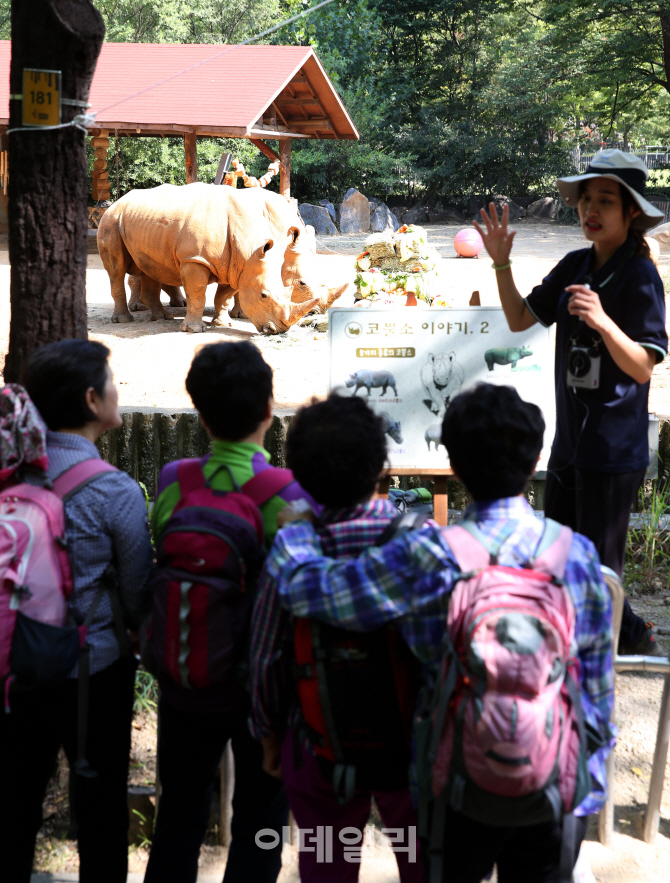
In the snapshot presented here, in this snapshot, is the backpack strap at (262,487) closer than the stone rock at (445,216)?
Yes

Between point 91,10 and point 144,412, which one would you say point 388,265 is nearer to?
point 144,412

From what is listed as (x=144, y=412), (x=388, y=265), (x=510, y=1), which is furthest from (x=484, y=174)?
(x=144, y=412)

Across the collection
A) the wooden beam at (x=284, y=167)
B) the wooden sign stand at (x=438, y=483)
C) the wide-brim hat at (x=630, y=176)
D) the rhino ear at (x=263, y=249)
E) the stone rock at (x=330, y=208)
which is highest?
the wooden beam at (x=284, y=167)

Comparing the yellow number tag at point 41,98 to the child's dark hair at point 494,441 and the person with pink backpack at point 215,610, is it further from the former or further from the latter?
the child's dark hair at point 494,441

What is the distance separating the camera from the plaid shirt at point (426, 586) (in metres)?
1.62

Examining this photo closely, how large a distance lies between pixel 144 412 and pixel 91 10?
9.14 feet

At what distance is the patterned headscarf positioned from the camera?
189cm

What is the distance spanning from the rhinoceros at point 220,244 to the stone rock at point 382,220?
1575 cm

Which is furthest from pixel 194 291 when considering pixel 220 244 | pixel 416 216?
pixel 416 216

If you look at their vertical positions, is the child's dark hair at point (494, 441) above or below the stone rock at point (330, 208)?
below

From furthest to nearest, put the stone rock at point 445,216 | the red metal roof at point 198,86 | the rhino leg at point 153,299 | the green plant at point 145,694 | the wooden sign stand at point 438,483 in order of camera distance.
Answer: the stone rock at point 445,216
the red metal roof at point 198,86
the rhino leg at point 153,299
the wooden sign stand at point 438,483
the green plant at point 145,694

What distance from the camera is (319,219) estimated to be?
84.4ft

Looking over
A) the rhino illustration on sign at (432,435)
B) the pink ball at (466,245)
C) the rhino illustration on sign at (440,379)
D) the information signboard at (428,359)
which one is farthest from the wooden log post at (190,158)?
the rhino illustration on sign at (432,435)

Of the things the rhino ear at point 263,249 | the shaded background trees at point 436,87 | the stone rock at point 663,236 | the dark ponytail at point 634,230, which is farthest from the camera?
the shaded background trees at point 436,87
